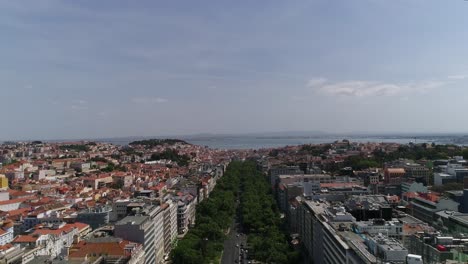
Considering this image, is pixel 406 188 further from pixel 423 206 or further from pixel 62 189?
pixel 62 189

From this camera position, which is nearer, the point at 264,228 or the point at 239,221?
the point at 264,228

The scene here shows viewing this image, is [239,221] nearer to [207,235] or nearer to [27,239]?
[207,235]

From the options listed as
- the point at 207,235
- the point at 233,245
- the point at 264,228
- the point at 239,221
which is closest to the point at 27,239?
the point at 207,235

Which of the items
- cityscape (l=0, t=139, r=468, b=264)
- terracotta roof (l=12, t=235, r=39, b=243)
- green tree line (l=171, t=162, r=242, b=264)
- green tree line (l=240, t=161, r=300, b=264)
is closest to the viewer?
cityscape (l=0, t=139, r=468, b=264)

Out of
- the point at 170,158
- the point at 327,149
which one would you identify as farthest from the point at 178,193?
the point at 327,149

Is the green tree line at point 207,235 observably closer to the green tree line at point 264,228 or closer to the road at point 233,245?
the road at point 233,245

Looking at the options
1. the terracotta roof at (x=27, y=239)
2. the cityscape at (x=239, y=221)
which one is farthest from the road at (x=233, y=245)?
the terracotta roof at (x=27, y=239)

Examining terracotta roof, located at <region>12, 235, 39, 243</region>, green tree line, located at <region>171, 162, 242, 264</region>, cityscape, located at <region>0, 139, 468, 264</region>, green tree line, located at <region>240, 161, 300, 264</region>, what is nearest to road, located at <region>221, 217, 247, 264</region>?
cityscape, located at <region>0, 139, 468, 264</region>

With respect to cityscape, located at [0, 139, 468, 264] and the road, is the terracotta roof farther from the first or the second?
the road
